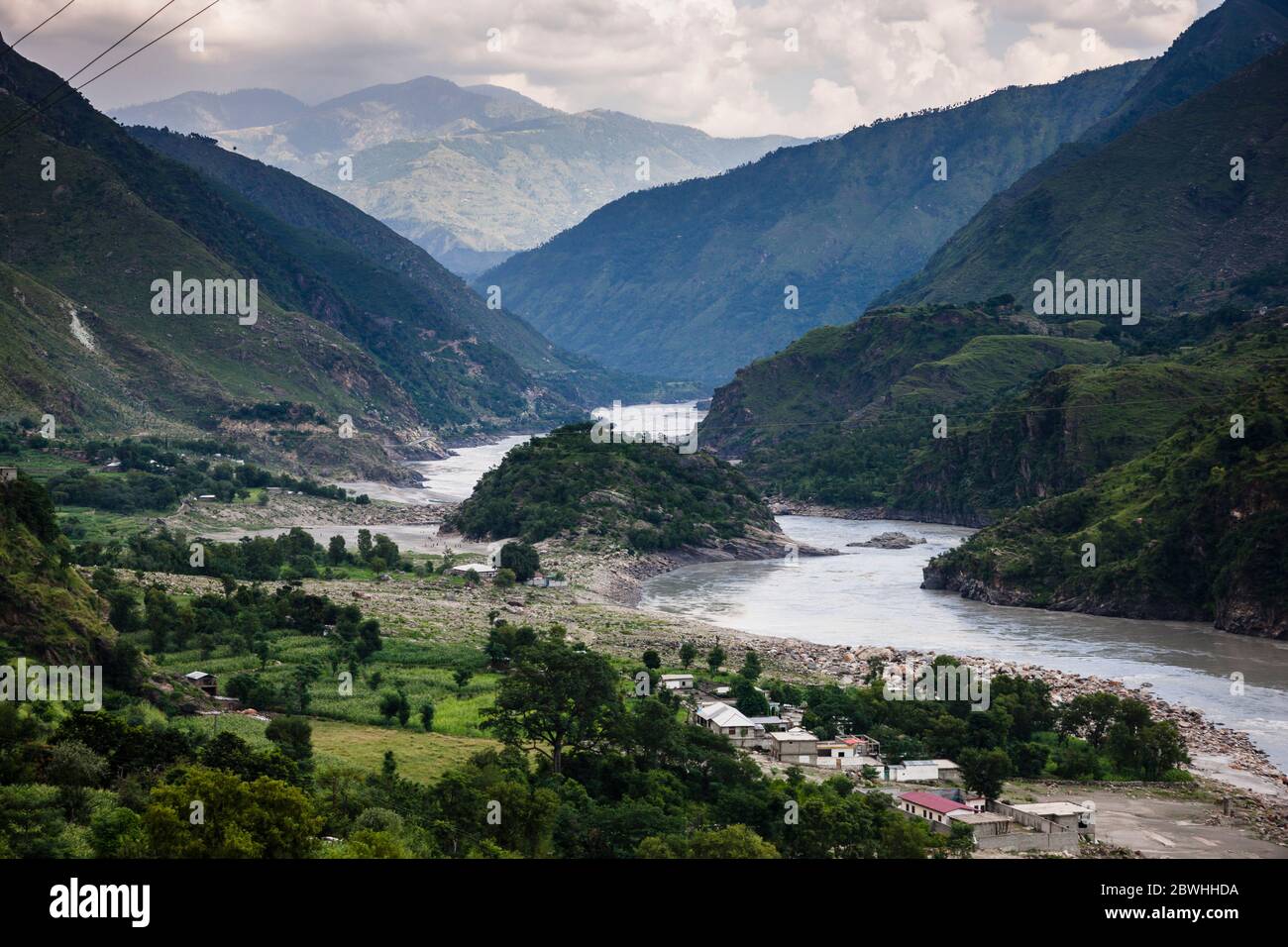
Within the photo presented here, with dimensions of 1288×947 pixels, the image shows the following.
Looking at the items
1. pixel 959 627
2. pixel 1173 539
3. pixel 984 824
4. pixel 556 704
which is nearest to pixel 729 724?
pixel 556 704

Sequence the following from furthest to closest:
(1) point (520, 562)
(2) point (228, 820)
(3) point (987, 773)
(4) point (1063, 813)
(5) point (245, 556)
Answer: (1) point (520, 562), (5) point (245, 556), (3) point (987, 773), (4) point (1063, 813), (2) point (228, 820)

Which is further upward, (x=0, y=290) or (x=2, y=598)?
(x=0, y=290)

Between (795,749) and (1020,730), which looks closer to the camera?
(795,749)

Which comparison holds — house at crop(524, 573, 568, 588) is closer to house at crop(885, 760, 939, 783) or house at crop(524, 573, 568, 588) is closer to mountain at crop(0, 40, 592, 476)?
house at crop(885, 760, 939, 783)

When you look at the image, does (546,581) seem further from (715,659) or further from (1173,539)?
(1173,539)
